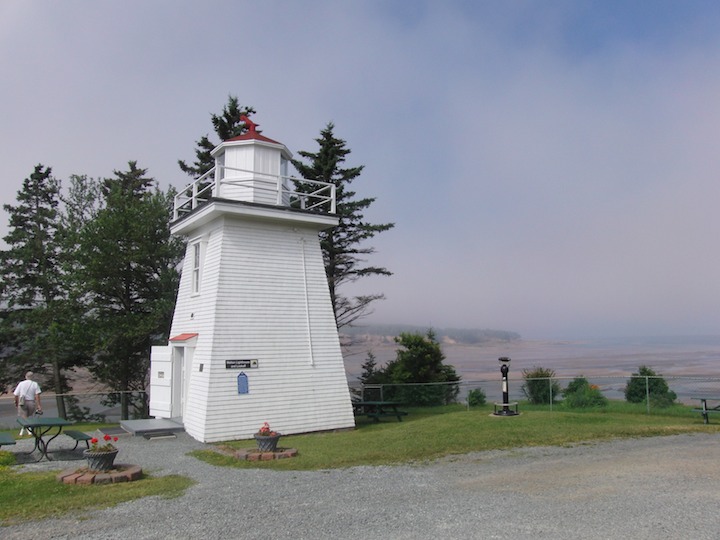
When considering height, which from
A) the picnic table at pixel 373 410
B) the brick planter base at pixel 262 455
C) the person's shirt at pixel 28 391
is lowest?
the brick planter base at pixel 262 455

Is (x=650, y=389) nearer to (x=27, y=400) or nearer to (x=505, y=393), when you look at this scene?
(x=505, y=393)

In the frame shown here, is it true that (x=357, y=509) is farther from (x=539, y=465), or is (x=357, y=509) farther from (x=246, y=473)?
(x=539, y=465)

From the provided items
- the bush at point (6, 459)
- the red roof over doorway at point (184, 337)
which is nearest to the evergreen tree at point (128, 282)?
the red roof over doorway at point (184, 337)

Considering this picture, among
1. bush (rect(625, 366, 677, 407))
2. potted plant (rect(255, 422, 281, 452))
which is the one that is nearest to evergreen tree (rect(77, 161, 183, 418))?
potted plant (rect(255, 422, 281, 452))

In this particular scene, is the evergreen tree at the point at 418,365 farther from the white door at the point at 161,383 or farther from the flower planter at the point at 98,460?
the flower planter at the point at 98,460

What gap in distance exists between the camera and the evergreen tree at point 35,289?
24.8 metres

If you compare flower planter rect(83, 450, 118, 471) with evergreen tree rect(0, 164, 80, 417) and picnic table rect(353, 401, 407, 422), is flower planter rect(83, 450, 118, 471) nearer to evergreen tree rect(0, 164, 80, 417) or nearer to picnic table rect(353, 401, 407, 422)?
picnic table rect(353, 401, 407, 422)

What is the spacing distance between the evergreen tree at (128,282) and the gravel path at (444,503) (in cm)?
1298

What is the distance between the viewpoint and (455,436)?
12.1 metres

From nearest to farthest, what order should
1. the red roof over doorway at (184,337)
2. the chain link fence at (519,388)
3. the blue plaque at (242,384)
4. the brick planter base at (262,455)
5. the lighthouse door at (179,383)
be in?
1. the brick planter base at (262,455)
2. the blue plaque at (242,384)
3. the red roof over doorway at (184,337)
4. the lighthouse door at (179,383)
5. the chain link fence at (519,388)

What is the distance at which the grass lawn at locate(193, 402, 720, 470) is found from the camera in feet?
34.2

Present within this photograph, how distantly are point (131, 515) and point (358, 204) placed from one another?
62.5ft

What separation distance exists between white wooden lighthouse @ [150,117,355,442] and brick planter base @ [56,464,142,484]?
13.1 feet

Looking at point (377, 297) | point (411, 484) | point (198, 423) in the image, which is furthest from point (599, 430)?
point (377, 297)
